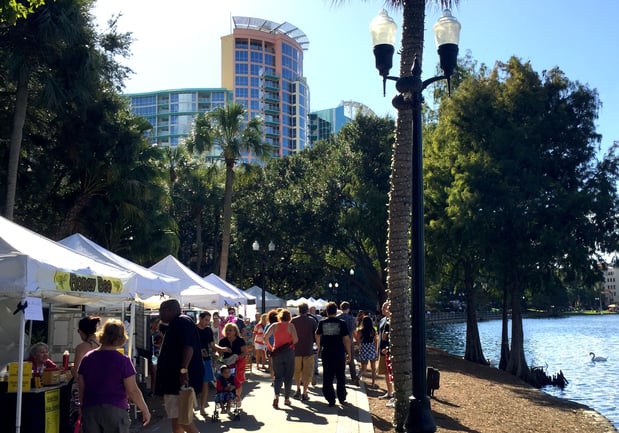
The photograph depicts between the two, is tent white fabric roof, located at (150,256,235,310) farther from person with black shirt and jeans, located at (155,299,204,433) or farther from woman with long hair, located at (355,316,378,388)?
person with black shirt and jeans, located at (155,299,204,433)

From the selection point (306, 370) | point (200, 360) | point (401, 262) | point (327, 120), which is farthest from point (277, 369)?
point (327, 120)

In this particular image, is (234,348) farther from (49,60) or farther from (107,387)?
(49,60)

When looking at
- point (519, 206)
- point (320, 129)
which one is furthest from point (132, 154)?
point (320, 129)

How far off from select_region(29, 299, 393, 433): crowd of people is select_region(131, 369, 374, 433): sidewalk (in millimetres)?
287

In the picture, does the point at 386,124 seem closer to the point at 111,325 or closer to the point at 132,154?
the point at 132,154

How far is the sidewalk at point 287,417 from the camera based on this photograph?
9258 millimetres

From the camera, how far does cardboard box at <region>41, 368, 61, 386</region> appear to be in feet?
24.8

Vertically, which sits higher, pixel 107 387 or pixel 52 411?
pixel 107 387

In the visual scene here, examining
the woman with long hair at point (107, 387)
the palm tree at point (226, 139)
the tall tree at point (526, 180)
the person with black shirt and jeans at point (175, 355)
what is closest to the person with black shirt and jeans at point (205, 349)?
the person with black shirt and jeans at point (175, 355)

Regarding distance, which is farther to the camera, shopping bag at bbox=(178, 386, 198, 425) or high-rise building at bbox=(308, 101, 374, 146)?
high-rise building at bbox=(308, 101, 374, 146)

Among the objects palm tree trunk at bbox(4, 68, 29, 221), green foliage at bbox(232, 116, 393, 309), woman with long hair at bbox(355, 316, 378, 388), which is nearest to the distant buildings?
green foliage at bbox(232, 116, 393, 309)

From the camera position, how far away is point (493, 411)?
42.3 feet

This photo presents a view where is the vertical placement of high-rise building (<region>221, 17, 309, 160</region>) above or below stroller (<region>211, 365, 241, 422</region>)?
above

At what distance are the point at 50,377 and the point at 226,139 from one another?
23.0 meters
